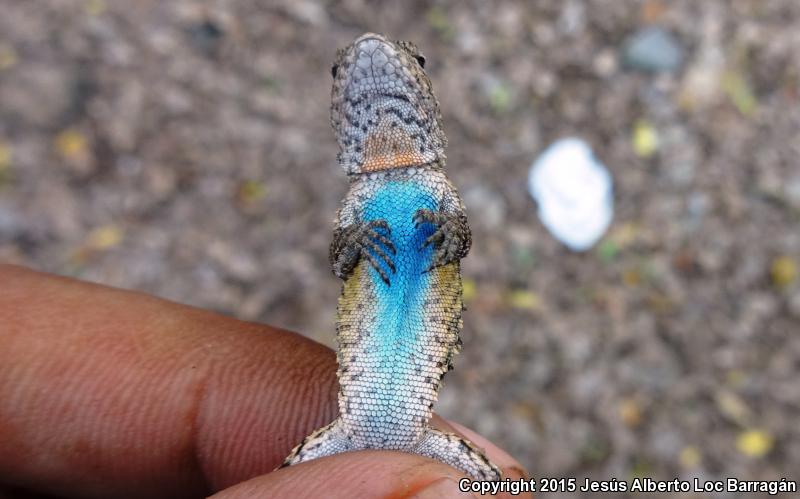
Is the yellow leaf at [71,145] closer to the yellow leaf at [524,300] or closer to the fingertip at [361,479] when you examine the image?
the yellow leaf at [524,300]

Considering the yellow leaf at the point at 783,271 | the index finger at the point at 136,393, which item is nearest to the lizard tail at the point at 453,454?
the index finger at the point at 136,393

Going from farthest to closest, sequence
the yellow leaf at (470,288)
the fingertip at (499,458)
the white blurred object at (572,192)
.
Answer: the white blurred object at (572,192) → the yellow leaf at (470,288) → the fingertip at (499,458)

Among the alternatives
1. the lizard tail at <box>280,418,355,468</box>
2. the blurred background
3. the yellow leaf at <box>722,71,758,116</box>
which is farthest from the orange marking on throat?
the yellow leaf at <box>722,71,758,116</box>

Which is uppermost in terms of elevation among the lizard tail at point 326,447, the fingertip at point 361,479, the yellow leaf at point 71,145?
the yellow leaf at point 71,145

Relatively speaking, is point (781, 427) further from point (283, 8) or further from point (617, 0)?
point (283, 8)

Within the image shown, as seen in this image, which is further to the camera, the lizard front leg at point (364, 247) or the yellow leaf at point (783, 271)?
the yellow leaf at point (783, 271)

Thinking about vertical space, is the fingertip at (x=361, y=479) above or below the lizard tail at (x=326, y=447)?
below

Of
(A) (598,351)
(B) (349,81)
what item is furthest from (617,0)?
(B) (349,81)
